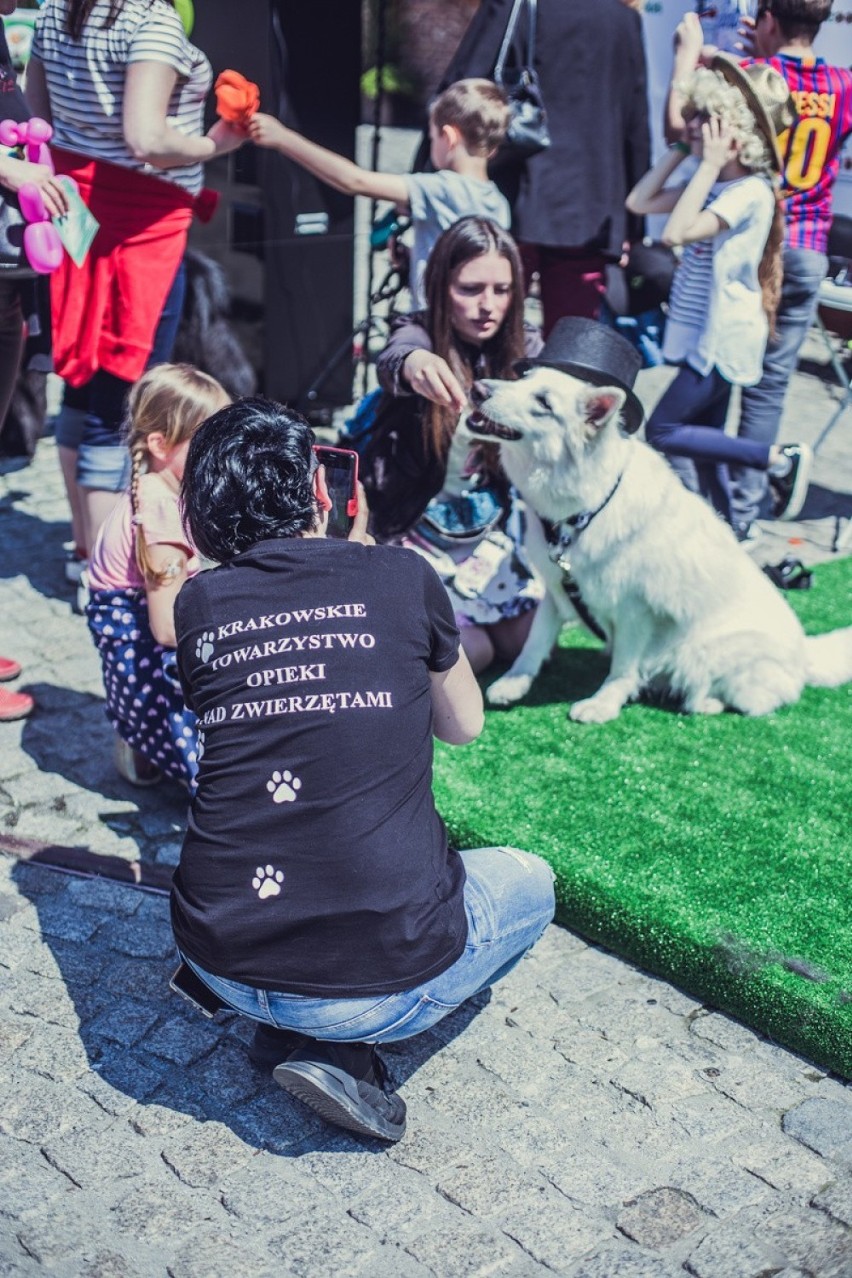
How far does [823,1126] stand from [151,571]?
83.8 inches

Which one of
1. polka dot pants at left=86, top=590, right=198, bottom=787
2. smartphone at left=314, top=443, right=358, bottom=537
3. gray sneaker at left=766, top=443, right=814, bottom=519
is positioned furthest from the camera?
gray sneaker at left=766, top=443, right=814, bottom=519

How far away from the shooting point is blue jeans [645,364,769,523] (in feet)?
18.5

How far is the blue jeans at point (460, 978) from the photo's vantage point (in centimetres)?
248

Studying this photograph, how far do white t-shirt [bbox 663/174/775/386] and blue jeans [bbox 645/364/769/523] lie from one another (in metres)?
0.09

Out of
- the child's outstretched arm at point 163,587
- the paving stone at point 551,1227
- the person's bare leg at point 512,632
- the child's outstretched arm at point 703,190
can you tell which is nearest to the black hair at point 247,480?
the child's outstretched arm at point 163,587

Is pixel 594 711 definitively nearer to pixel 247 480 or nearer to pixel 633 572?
pixel 633 572

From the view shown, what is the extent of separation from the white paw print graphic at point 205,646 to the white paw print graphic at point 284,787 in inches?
10.3

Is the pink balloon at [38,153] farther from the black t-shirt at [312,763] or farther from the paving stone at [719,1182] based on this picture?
the paving stone at [719,1182]

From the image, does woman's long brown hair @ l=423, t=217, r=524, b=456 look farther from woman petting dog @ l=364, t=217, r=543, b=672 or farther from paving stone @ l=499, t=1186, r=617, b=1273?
paving stone @ l=499, t=1186, r=617, b=1273

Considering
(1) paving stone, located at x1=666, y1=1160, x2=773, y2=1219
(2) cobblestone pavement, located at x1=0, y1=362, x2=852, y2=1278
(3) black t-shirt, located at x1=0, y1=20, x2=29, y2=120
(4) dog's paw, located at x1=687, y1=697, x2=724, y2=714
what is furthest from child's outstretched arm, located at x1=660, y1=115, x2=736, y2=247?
(1) paving stone, located at x1=666, y1=1160, x2=773, y2=1219

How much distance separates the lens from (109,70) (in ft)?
14.2

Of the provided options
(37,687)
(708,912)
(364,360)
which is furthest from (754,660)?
(364,360)

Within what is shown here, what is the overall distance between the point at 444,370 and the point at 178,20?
5.15ft

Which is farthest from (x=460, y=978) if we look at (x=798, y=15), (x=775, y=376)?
(x=798, y=15)
